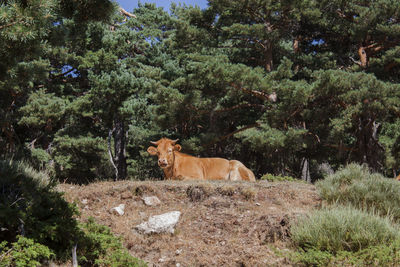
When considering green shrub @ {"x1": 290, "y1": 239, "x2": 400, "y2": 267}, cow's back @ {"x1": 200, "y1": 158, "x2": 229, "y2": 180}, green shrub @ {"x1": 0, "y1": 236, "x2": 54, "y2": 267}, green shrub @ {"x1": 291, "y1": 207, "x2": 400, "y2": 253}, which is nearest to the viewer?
green shrub @ {"x1": 0, "y1": 236, "x2": 54, "y2": 267}

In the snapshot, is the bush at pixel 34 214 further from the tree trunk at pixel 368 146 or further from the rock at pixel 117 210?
the tree trunk at pixel 368 146

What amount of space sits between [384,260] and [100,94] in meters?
14.7

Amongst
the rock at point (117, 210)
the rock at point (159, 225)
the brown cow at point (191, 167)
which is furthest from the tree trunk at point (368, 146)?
the rock at point (117, 210)

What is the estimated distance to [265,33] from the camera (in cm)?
1351

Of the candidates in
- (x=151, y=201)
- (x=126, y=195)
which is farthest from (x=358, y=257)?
(x=126, y=195)

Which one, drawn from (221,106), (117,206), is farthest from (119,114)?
(117,206)

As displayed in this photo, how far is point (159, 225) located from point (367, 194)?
12.0ft

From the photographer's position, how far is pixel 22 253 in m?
3.30

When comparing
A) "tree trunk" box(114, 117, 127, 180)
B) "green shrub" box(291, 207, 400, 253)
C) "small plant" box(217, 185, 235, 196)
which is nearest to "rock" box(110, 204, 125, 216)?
"small plant" box(217, 185, 235, 196)

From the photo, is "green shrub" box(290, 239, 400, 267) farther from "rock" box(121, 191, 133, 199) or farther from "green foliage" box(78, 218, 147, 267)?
"rock" box(121, 191, 133, 199)

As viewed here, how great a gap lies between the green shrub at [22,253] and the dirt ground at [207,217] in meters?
1.65

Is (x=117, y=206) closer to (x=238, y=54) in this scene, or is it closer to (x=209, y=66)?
(x=209, y=66)

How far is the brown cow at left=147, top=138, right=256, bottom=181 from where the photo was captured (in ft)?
30.0

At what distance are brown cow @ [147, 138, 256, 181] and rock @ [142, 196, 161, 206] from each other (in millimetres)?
2296
